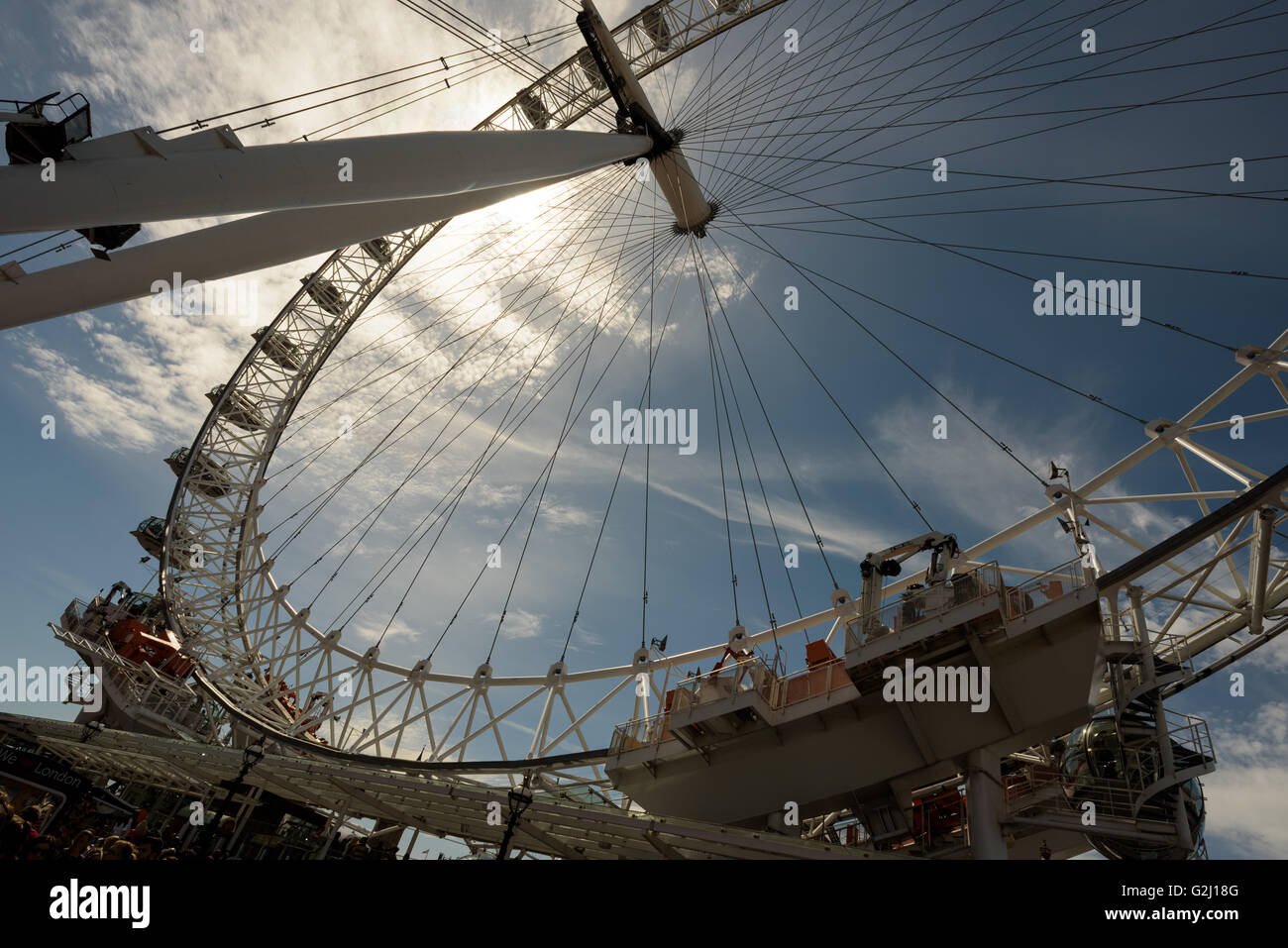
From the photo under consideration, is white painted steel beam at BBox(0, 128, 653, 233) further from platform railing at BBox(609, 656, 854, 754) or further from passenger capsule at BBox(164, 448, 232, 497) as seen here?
passenger capsule at BBox(164, 448, 232, 497)

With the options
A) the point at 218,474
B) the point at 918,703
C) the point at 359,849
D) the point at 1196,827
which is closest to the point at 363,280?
the point at 218,474

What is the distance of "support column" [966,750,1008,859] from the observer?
59.7ft

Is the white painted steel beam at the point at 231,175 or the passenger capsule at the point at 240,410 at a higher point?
the passenger capsule at the point at 240,410

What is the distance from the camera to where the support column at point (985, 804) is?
18.2 meters

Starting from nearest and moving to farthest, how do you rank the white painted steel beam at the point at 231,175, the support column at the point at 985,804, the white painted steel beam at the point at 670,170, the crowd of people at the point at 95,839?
the white painted steel beam at the point at 231,175
the crowd of people at the point at 95,839
the support column at the point at 985,804
the white painted steel beam at the point at 670,170

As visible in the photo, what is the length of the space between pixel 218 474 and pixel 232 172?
110 ft

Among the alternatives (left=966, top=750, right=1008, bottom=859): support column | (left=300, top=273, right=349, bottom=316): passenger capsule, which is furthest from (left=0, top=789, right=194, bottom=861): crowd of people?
(left=300, top=273, right=349, bottom=316): passenger capsule

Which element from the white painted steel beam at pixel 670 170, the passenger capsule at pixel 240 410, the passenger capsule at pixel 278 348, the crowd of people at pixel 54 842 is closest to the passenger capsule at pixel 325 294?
the passenger capsule at pixel 278 348

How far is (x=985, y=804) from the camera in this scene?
18.9m

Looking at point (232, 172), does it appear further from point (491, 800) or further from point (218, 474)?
point (218, 474)

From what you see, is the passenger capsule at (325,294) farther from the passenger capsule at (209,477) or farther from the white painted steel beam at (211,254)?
the white painted steel beam at (211,254)

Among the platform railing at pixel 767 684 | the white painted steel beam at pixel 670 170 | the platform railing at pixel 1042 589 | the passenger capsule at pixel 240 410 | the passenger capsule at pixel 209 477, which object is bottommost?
the platform railing at pixel 767 684
